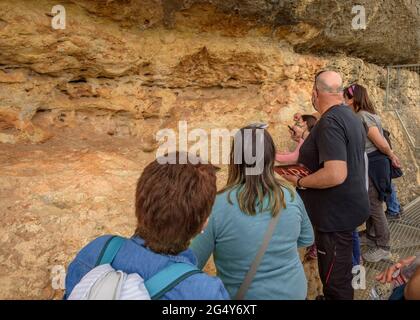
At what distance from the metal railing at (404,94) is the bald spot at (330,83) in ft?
15.2

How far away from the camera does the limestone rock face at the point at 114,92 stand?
2.57m

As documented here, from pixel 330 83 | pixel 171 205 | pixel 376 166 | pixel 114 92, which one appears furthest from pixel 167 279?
pixel 376 166

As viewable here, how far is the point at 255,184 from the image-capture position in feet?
5.63

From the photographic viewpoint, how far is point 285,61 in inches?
176

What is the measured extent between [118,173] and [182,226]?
6.74 feet

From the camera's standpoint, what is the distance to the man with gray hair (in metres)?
2.31

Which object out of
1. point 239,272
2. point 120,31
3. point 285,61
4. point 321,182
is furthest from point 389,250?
point 120,31

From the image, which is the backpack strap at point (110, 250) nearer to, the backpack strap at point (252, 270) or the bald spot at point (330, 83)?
the backpack strap at point (252, 270)

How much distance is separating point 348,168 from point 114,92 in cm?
228

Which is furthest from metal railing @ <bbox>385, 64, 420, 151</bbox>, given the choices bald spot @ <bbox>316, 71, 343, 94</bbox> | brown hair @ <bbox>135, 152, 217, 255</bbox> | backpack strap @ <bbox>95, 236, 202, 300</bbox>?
backpack strap @ <bbox>95, 236, 202, 300</bbox>

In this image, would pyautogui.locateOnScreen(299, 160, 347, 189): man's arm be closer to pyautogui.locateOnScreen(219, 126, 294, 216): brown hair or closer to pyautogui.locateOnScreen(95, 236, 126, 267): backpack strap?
pyautogui.locateOnScreen(219, 126, 294, 216): brown hair

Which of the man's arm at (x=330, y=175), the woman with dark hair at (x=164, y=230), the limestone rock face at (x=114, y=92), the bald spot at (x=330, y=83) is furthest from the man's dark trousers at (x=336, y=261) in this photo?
the woman with dark hair at (x=164, y=230)

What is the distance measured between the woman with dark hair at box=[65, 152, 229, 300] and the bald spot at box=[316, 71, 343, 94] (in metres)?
1.56

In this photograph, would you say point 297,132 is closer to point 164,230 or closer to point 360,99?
point 360,99
